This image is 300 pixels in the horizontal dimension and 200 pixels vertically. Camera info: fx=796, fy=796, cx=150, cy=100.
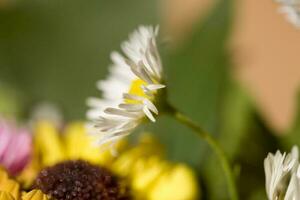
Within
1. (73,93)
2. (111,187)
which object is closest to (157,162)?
(111,187)

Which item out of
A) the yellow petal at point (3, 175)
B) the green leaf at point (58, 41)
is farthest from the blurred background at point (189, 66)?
the yellow petal at point (3, 175)

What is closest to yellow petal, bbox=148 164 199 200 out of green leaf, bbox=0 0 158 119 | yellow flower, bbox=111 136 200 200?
yellow flower, bbox=111 136 200 200

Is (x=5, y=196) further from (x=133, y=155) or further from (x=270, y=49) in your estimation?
(x=270, y=49)

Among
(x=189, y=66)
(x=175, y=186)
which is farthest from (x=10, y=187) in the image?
(x=189, y=66)

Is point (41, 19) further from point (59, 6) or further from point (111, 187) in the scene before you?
point (111, 187)

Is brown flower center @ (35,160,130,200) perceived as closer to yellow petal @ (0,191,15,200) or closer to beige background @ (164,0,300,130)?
yellow petal @ (0,191,15,200)

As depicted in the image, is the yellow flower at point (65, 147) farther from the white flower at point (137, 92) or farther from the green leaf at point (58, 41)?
the green leaf at point (58, 41)
